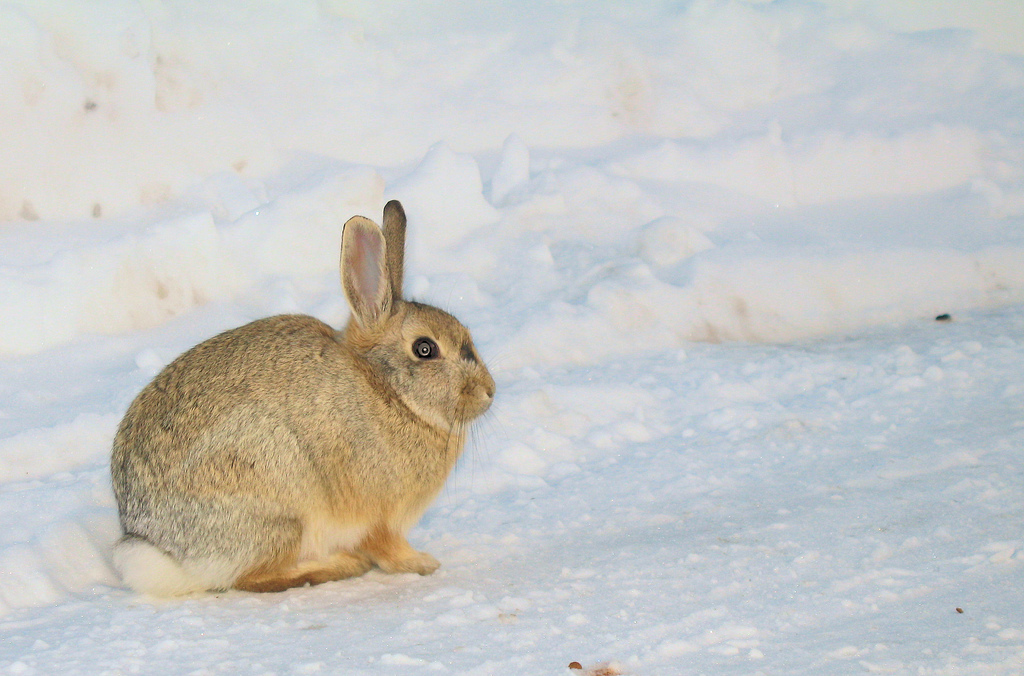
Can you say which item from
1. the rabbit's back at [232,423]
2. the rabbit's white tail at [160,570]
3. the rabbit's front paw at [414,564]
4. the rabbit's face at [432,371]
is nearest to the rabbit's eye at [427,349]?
the rabbit's face at [432,371]

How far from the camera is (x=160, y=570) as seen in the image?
11.7 ft

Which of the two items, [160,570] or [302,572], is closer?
[160,570]

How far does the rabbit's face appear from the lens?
3.86 metres

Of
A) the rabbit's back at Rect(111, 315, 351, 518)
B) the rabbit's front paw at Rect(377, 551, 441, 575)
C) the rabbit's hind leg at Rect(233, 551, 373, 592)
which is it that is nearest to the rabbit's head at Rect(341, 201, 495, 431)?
the rabbit's back at Rect(111, 315, 351, 518)

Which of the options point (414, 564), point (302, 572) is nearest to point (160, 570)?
point (302, 572)

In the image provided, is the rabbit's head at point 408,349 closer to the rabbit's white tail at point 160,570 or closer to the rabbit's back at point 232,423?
the rabbit's back at point 232,423

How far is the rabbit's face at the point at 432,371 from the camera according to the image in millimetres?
3859

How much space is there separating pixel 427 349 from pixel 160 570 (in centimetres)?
115

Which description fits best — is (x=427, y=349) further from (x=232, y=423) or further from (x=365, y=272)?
(x=232, y=423)

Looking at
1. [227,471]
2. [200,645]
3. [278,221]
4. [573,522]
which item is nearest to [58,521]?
[227,471]

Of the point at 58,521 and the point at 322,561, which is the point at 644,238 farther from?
the point at 58,521

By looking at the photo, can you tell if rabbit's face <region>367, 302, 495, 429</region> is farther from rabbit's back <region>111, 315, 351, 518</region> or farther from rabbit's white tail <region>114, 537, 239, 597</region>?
rabbit's white tail <region>114, 537, 239, 597</region>

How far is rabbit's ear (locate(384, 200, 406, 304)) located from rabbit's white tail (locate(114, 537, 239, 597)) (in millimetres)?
1098

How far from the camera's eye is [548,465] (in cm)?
471
